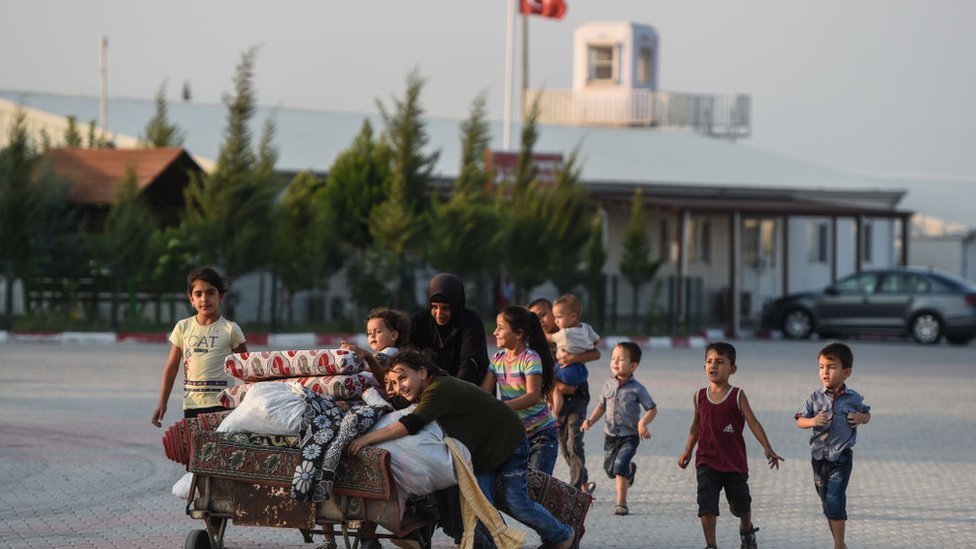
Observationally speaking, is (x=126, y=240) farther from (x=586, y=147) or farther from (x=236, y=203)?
(x=586, y=147)

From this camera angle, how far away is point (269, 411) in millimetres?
7949

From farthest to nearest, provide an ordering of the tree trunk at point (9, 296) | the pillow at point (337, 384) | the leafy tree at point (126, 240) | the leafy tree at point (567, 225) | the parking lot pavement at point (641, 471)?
the leafy tree at point (567, 225) → the leafy tree at point (126, 240) → the tree trunk at point (9, 296) → the parking lot pavement at point (641, 471) → the pillow at point (337, 384)

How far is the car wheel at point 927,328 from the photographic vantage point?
114ft

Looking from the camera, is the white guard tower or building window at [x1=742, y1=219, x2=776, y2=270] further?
the white guard tower

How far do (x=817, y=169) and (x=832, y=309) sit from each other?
11727 millimetres

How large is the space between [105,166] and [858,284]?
53.8 ft

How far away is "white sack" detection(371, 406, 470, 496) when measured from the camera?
791 cm

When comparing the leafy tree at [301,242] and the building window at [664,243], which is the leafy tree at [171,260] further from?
the building window at [664,243]

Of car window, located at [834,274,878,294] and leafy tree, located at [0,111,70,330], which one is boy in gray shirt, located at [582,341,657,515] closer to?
leafy tree, located at [0,111,70,330]

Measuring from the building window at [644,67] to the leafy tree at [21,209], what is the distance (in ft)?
83.6

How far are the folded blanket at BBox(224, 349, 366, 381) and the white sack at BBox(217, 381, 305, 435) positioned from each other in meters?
0.18

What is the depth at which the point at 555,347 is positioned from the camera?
1141 centimetres

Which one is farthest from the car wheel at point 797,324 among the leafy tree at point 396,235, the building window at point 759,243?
the leafy tree at point 396,235

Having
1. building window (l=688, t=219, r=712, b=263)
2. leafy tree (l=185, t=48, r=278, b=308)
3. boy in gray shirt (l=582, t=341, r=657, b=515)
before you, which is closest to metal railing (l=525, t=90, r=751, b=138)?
building window (l=688, t=219, r=712, b=263)
